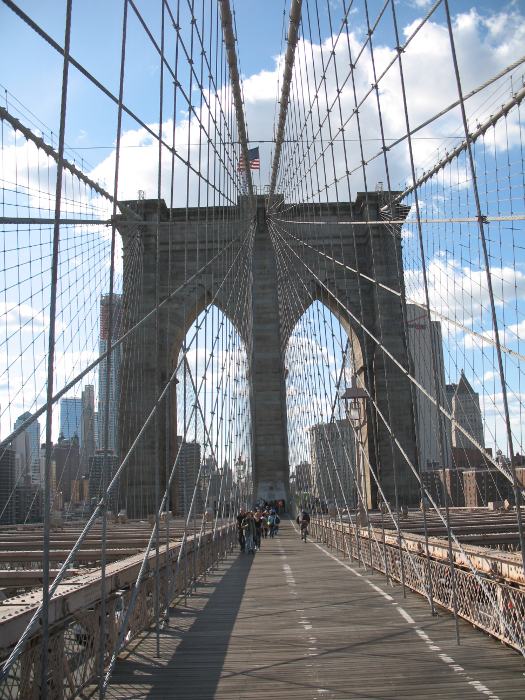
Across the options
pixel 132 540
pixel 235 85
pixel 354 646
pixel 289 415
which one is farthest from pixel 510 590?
pixel 289 415

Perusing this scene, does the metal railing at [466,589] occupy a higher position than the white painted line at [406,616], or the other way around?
the metal railing at [466,589]

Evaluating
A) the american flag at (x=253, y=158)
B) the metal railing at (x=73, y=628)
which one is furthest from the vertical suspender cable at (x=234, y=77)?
the metal railing at (x=73, y=628)

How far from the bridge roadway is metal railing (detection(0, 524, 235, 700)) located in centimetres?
23

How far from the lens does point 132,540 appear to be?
41.6 ft

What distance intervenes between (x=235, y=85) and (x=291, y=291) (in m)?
9.91

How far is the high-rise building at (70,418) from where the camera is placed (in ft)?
52.4

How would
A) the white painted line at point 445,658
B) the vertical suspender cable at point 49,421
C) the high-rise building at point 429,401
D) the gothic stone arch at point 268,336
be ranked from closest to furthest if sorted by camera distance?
the vertical suspender cable at point 49,421
the white painted line at point 445,658
the high-rise building at point 429,401
the gothic stone arch at point 268,336

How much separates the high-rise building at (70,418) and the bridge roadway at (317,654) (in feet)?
26.6

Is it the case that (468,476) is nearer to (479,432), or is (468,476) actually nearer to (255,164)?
(479,432)

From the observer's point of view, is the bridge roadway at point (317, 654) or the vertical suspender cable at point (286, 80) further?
the vertical suspender cable at point (286, 80)

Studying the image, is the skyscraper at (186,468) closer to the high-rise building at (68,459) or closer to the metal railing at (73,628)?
the metal railing at (73,628)

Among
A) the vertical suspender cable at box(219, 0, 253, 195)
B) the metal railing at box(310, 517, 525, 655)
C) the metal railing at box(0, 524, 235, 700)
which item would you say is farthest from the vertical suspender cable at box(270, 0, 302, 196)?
the metal railing at box(0, 524, 235, 700)

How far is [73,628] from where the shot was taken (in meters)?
4.37

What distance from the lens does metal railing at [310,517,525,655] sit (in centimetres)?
507
